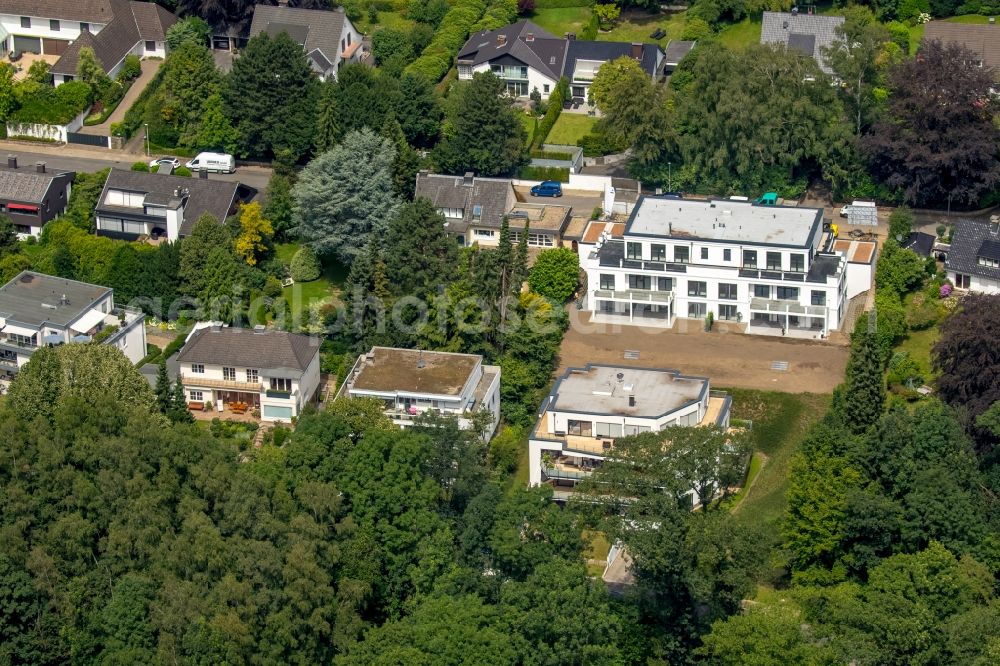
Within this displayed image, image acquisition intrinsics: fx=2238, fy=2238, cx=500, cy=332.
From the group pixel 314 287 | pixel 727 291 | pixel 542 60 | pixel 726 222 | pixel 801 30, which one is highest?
pixel 801 30

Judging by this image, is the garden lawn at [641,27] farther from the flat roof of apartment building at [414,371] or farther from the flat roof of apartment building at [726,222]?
the flat roof of apartment building at [414,371]

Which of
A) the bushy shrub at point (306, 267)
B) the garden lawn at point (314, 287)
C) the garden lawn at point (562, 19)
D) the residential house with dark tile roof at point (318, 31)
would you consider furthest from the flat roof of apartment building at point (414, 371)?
the garden lawn at point (562, 19)

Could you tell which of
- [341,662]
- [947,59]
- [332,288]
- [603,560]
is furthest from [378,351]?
[947,59]

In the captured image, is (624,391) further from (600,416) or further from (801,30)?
(801,30)

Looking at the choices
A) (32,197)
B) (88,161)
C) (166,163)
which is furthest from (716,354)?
(88,161)

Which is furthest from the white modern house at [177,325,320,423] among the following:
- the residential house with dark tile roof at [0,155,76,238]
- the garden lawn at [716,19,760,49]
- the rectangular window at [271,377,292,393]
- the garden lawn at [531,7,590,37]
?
the garden lawn at [716,19,760,49]

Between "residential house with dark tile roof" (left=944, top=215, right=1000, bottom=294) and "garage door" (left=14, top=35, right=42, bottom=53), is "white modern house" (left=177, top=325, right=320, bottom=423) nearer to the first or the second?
"residential house with dark tile roof" (left=944, top=215, right=1000, bottom=294)

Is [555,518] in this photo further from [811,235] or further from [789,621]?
[811,235]
